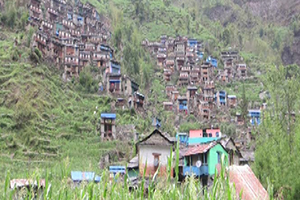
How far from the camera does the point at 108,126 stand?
4556 cm

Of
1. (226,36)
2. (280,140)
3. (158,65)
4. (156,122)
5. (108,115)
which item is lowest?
(156,122)

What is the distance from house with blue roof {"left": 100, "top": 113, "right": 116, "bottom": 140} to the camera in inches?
1767

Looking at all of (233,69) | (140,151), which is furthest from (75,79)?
(233,69)

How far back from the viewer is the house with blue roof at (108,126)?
44875mm

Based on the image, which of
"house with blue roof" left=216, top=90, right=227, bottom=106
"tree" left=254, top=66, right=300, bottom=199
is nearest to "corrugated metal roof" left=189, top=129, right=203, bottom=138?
"house with blue roof" left=216, top=90, right=227, bottom=106

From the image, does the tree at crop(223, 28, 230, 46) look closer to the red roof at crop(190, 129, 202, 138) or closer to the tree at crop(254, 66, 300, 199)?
the red roof at crop(190, 129, 202, 138)

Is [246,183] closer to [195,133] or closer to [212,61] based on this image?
[195,133]

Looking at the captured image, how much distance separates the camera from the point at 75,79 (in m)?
55.7

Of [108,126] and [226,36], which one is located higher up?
[226,36]

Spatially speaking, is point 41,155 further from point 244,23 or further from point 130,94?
point 244,23

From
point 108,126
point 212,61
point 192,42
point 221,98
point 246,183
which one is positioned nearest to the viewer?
point 246,183

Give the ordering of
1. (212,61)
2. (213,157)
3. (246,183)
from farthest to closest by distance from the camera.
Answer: (212,61) → (213,157) → (246,183)

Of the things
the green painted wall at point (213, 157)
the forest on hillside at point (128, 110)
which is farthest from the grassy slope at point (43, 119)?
the green painted wall at point (213, 157)

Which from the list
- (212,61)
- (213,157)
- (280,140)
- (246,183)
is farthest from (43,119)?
(212,61)
